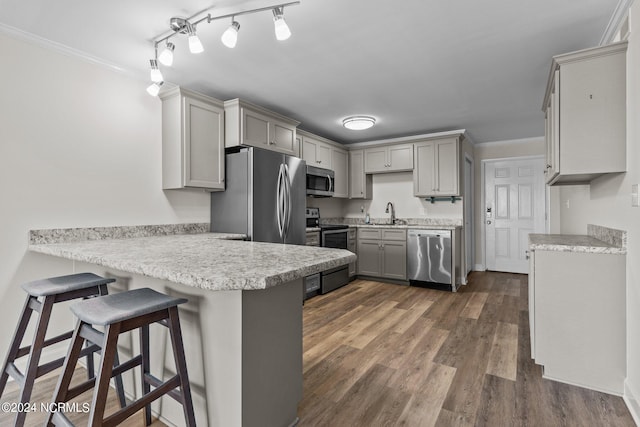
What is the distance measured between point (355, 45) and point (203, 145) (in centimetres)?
170

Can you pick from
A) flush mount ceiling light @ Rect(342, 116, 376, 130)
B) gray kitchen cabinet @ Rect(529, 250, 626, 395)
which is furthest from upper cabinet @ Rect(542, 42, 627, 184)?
flush mount ceiling light @ Rect(342, 116, 376, 130)

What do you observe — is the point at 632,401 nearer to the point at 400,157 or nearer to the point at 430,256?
the point at 430,256

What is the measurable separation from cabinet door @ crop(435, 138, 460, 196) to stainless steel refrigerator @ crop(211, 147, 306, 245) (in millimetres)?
2340

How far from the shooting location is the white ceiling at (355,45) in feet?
6.48

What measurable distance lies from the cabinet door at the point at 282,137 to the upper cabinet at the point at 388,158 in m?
1.69

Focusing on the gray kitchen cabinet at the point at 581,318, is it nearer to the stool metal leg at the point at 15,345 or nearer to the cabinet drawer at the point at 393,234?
the cabinet drawer at the point at 393,234

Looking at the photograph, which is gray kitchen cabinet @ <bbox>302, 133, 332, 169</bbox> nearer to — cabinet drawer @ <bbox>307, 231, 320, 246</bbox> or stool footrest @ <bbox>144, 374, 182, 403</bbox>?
cabinet drawer @ <bbox>307, 231, 320, 246</bbox>

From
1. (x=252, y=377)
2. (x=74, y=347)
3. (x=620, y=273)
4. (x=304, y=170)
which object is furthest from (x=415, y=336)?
(x=74, y=347)

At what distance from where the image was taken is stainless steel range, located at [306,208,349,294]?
4346mm

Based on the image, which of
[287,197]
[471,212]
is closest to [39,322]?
[287,197]

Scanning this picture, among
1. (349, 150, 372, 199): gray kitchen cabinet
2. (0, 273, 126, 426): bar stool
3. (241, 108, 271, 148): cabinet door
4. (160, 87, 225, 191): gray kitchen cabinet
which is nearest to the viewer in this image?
(0, 273, 126, 426): bar stool

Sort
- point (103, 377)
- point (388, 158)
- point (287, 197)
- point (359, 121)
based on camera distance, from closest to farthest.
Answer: point (103, 377) < point (287, 197) < point (359, 121) < point (388, 158)

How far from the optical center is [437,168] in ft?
15.7

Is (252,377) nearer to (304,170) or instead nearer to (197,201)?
(197,201)
